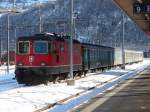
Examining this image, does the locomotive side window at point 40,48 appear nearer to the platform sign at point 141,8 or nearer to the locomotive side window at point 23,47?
the locomotive side window at point 23,47

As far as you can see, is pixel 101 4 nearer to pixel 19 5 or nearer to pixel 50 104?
pixel 19 5

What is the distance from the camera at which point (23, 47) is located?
32.5m

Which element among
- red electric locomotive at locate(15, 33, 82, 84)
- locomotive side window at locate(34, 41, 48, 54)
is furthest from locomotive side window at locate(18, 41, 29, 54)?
locomotive side window at locate(34, 41, 48, 54)

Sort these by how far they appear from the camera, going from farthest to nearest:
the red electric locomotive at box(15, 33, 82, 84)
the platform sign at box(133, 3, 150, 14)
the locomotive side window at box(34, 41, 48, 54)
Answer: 1. the locomotive side window at box(34, 41, 48, 54)
2. the platform sign at box(133, 3, 150, 14)
3. the red electric locomotive at box(15, 33, 82, 84)

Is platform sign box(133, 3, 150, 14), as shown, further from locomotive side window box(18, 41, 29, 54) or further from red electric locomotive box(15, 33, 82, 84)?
locomotive side window box(18, 41, 29, 54)

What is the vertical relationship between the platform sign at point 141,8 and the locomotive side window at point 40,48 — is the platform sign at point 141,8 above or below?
above

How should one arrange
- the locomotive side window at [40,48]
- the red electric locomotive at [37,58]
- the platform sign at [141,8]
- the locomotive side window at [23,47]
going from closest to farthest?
the red electric locomotive at [37,58] < the platform sign at [141,8] < the locomotive side window at [40,48] < the locomotive side window at [23,47]

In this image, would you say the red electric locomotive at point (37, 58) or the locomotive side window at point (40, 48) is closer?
the red electric locomotive at point (37, 58)

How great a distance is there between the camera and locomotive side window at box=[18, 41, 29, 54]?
3231 centimetres

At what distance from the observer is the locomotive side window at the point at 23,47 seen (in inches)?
1272

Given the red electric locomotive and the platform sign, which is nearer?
the red electric locomotive

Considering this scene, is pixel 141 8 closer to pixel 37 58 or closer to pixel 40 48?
pixel 40 48

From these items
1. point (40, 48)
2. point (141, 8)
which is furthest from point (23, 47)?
point (141, 8)

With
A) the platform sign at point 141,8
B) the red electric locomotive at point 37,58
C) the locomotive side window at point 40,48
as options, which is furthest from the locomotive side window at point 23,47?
the platform sign at point 141,8
